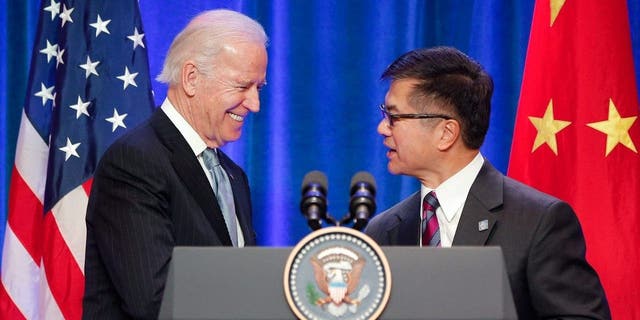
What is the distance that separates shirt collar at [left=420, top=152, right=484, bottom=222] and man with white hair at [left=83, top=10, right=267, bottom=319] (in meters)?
0.70

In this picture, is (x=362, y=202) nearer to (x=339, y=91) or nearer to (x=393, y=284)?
(x=393, y=284)

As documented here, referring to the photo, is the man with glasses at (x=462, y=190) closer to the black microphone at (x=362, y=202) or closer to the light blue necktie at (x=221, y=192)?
the light blue necktie at (x=221, y=192)

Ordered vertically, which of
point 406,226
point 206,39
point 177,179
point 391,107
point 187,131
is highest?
point 206,39

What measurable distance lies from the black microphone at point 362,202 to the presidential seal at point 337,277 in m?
0.09

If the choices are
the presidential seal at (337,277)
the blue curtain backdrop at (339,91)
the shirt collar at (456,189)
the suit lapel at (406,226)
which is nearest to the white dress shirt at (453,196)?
the shirt collar at (456,189)

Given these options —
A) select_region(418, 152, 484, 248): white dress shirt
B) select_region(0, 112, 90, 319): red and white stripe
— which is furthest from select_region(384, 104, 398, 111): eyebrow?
select_region(0, 112, 90, 319): red and white stripe

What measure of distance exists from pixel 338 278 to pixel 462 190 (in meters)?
1.34

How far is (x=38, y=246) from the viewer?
4191mm

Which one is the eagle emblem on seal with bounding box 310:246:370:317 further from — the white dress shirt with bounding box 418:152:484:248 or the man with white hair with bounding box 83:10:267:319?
the white dress shirt with bounding box 418:152:484:248

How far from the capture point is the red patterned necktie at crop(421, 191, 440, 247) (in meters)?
2.92

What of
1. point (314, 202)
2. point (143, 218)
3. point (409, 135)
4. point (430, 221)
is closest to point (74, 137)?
point (143, 218)

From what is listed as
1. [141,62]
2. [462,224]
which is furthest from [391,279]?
[141,62]

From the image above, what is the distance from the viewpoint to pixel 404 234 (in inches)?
125

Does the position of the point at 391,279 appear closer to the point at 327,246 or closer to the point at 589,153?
the point at 327,246
